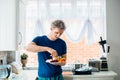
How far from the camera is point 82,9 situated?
144 inches

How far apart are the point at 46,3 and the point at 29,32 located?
62cm

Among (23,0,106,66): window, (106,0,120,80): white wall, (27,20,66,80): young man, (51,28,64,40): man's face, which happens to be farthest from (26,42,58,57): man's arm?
(106,0,120,80): white wall

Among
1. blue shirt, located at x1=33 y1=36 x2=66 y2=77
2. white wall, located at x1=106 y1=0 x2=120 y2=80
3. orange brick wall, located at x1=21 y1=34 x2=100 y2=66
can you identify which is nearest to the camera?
blue shirt, located at x1=33 y1=36 x2=66 y2=77

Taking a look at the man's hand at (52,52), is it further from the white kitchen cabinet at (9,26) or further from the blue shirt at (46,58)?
the white kitchen cabinet at (9,26)

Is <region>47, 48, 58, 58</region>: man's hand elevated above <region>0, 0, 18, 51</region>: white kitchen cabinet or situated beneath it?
situated beneath

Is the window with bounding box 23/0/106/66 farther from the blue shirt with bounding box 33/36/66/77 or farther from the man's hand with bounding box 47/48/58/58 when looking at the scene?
the man's hand with bounding box 47/48/58/58

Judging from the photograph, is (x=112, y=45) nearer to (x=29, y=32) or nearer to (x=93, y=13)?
(x=93, y=13)

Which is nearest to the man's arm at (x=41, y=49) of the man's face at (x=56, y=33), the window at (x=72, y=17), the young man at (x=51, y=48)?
the young man at (x=51, y=48)

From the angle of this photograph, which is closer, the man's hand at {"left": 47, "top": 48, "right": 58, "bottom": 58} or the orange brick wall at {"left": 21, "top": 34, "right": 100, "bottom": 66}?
the man's hand at {"left": 47, "top": 48, "right": 58, "bottom": 58}

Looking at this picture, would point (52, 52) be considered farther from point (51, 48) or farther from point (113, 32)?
point (113, 32)

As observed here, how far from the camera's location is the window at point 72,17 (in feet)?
11.9

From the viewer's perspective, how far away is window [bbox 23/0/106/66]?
11.9 ft

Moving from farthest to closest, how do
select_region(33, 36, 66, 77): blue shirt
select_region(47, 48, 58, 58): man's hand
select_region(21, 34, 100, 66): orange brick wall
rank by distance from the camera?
select_region(21, 34, 100, 66): orange brick wall, select_region(33, 36, 66, 77): blue shirt, select_region(47, 48, 58, 58): man's hand

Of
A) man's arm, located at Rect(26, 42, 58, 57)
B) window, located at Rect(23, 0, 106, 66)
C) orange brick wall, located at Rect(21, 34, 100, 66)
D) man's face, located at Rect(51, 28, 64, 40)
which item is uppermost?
window, located at Rect(23, 0, 106, 66)
